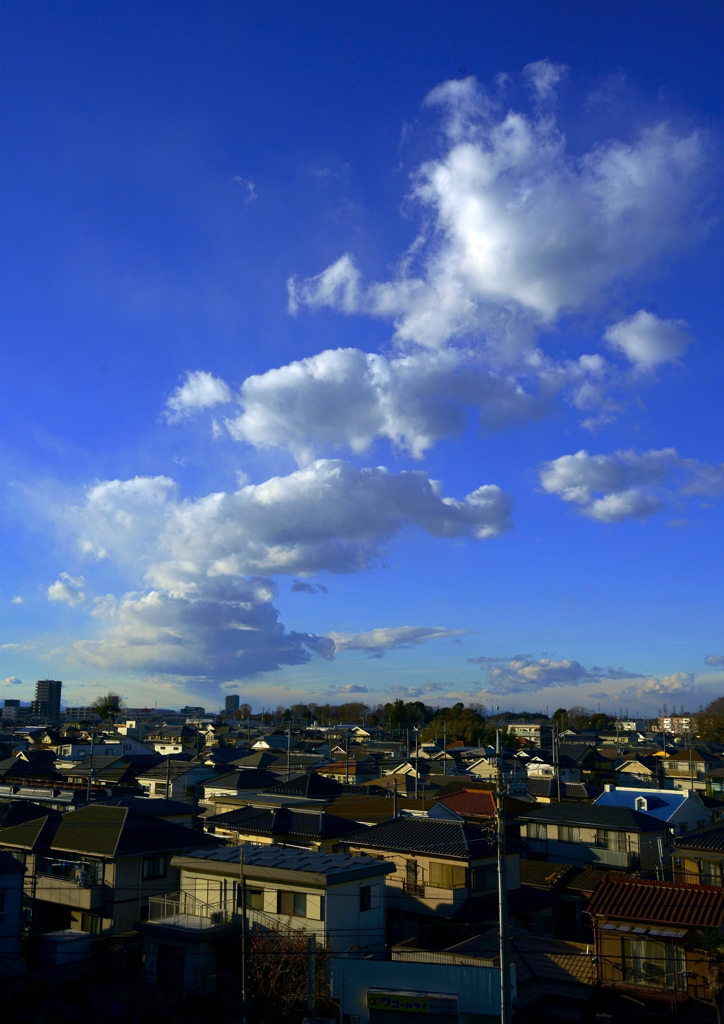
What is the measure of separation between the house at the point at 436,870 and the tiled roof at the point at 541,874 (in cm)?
112

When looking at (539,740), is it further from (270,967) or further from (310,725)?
(270,967)

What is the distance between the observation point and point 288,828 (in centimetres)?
3425

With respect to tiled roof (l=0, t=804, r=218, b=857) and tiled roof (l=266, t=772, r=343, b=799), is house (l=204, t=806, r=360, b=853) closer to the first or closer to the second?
tiled roof (l=0, t=804, r=218, b=857)

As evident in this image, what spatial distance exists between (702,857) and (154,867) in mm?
22369

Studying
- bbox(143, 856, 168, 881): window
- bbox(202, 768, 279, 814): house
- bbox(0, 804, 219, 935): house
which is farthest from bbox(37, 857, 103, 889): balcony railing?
bbox(202, 768, 279, 814): house

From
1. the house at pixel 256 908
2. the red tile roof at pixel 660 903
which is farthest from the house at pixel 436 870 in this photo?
the red tile roof at pixel 660 903

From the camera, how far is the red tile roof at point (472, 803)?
4100 centimetres

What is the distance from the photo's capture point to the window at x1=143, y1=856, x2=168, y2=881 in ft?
95.5

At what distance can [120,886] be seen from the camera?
28.4m

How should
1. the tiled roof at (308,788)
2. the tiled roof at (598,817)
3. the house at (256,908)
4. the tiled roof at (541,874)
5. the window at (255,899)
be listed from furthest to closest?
the tiled roof at (308,788) → the tiled roof at (598,817) → the tiled roof at (541,874) → the window at (255,899) → the house at (256,908)

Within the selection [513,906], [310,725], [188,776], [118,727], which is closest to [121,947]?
[513,906]

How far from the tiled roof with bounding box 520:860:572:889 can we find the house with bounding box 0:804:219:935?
14278mm

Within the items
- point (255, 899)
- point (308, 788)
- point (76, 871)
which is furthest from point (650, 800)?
point (76, 871)

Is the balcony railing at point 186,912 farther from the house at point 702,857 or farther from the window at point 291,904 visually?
the house at point 702,857
